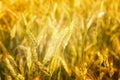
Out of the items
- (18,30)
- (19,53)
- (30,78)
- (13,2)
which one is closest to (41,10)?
(13,2)

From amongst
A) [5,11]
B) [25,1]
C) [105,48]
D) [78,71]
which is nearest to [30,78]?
[78,71]

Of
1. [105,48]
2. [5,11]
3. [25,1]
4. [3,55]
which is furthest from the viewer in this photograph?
[25,1]

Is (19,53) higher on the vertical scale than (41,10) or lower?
lower

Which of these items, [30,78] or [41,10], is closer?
[30,78]

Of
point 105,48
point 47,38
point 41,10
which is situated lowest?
point 105,48

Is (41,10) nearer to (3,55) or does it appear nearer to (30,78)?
(3,55)

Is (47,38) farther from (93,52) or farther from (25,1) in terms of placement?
(25,1)

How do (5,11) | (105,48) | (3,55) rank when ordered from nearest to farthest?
(3,55)
(105,48)
(5,11)
